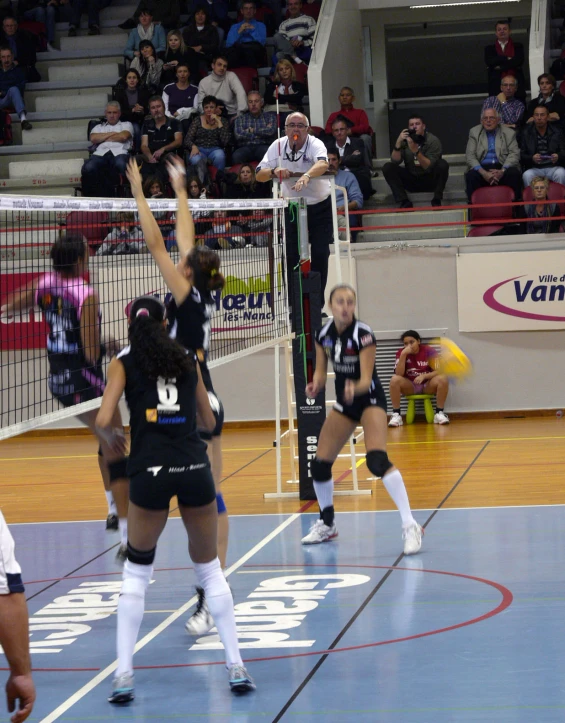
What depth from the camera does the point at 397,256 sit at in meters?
16.1

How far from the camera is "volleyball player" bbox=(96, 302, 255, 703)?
15.8 ft

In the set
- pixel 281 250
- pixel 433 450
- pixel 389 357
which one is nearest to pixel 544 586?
pixel 281 250

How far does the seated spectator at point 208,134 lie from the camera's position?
17234 mm

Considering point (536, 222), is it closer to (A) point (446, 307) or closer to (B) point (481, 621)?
(A) point (446, 307)

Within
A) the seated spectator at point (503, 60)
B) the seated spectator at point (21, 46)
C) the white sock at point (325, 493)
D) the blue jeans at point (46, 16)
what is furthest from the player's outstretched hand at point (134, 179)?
the blue jeans at point (46, 16)

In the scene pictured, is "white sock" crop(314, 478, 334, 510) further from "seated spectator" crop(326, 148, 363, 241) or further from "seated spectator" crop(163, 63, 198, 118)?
"seated spectator" crop(163, 63, 198, 118)

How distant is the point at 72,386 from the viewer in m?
7.10

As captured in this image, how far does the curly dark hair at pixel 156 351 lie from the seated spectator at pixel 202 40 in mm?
14749

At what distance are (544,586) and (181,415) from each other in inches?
117

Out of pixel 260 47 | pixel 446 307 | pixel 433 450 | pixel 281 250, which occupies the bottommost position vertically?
pixel 433 450

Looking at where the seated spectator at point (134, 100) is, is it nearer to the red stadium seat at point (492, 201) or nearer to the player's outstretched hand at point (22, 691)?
the red stadium seat at point (492, 201)

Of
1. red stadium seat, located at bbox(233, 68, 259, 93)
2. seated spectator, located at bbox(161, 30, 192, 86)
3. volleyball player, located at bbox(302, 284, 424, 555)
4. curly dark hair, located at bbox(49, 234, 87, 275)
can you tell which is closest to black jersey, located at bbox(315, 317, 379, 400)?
volleyball player, located at bbox(302, 284, 424, 555)

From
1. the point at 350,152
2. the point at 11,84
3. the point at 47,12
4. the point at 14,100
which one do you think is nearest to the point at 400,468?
the point at 350,152

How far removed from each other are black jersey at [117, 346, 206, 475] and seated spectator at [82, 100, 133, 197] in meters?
12.4
